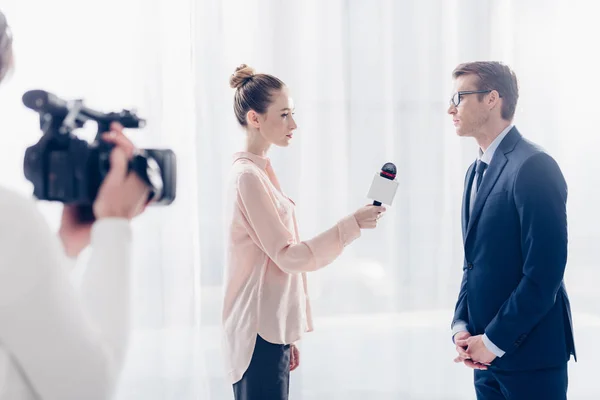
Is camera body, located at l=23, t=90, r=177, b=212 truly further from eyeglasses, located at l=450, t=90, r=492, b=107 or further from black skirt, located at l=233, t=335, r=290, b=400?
eyeglasses, located at l=450, t=90, r=492, b=107

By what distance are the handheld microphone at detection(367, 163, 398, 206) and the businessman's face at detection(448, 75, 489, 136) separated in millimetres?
270

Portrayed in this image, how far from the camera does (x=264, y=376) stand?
1.58 metres

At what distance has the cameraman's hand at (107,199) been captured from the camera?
819 millimetres

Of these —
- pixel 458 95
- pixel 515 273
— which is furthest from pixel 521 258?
pixel 458 95

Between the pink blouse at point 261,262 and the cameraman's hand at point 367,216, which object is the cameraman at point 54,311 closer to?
the pink blouse at point 261,262

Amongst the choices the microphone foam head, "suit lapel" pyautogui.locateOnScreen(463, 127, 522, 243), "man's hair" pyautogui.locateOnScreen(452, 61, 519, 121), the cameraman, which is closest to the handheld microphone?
the microphone foam head

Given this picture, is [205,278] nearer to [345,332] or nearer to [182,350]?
[182,350]

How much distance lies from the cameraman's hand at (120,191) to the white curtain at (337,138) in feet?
5.07

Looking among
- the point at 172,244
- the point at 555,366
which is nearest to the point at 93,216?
the point at 555,366

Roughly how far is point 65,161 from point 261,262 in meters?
0.88

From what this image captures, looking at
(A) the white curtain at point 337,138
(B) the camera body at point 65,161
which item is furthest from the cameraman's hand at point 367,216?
(B) the camera body at point 65,161

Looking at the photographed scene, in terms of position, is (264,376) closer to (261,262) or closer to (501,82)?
(261,262)

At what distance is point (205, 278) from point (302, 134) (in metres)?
0.71

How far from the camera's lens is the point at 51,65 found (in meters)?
2.28
